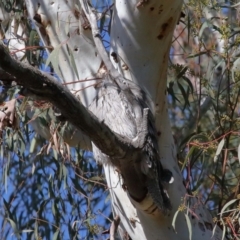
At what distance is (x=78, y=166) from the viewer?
9.12 feet

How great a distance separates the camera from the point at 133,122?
83.7 inches

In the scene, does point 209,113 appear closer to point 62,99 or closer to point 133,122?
point 133,122

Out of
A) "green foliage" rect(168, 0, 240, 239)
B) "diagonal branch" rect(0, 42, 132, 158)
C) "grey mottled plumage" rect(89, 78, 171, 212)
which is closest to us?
"diagonal branch" rect(0, 42, 132, 158)

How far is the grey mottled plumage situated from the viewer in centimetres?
201

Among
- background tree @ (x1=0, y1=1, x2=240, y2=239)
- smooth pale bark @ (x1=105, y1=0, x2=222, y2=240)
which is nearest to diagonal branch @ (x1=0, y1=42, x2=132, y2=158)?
background tree @ (x1=0, y1=1, x2=240, y2=239)

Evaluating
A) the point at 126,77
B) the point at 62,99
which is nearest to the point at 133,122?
the point at 126,77

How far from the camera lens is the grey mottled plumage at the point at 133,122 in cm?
201

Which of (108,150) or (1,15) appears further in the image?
(1,15)

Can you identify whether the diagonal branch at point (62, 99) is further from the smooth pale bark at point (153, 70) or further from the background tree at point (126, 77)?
the smooth pale bark at point (153, 70)

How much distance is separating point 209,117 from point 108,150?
2.08 m

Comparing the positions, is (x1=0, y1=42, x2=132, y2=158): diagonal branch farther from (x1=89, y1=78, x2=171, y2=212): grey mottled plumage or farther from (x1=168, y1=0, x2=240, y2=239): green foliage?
(x1=168, y1=0, x2=240, y2=239): green foliage

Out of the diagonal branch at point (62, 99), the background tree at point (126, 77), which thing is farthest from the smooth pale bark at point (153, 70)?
the diagonal branch at point (62, 99)

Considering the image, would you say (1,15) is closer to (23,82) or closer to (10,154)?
(10,154)

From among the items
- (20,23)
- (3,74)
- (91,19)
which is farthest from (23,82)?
(20,23)
